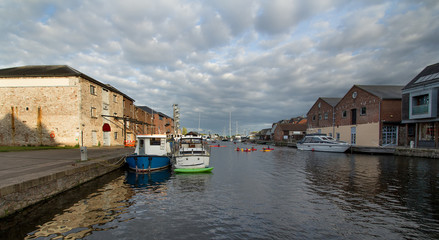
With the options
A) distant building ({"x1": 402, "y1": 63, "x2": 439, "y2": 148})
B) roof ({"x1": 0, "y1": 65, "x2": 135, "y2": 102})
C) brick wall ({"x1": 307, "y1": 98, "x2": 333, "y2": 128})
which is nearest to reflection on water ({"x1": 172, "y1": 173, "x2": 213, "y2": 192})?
roof ({"x1": 0, "y1": 65, "x2": 135, "y2": 102})

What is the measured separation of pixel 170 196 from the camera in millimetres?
10797

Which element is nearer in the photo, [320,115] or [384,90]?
[384,90]

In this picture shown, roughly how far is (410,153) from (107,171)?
3540 cm

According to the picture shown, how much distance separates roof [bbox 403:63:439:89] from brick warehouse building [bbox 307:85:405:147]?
4.68 metres

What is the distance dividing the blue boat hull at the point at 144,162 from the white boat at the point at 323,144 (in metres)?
30.7

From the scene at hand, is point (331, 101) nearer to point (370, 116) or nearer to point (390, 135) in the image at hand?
point (370, 116)

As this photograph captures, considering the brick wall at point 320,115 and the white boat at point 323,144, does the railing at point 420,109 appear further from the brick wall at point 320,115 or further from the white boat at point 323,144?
the brick wall at point 320,115

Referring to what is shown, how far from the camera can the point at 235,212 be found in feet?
28.0

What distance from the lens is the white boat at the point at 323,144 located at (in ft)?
117

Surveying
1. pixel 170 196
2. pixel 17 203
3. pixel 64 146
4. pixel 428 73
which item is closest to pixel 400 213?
pixel 170 196

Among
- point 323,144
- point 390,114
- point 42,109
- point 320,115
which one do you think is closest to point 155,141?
point 42,109

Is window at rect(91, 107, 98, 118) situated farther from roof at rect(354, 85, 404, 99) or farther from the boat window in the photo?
roof at rect(354, 85, 404, 99)

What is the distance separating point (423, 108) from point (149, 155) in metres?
33.9

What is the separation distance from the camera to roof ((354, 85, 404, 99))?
35188 mm
